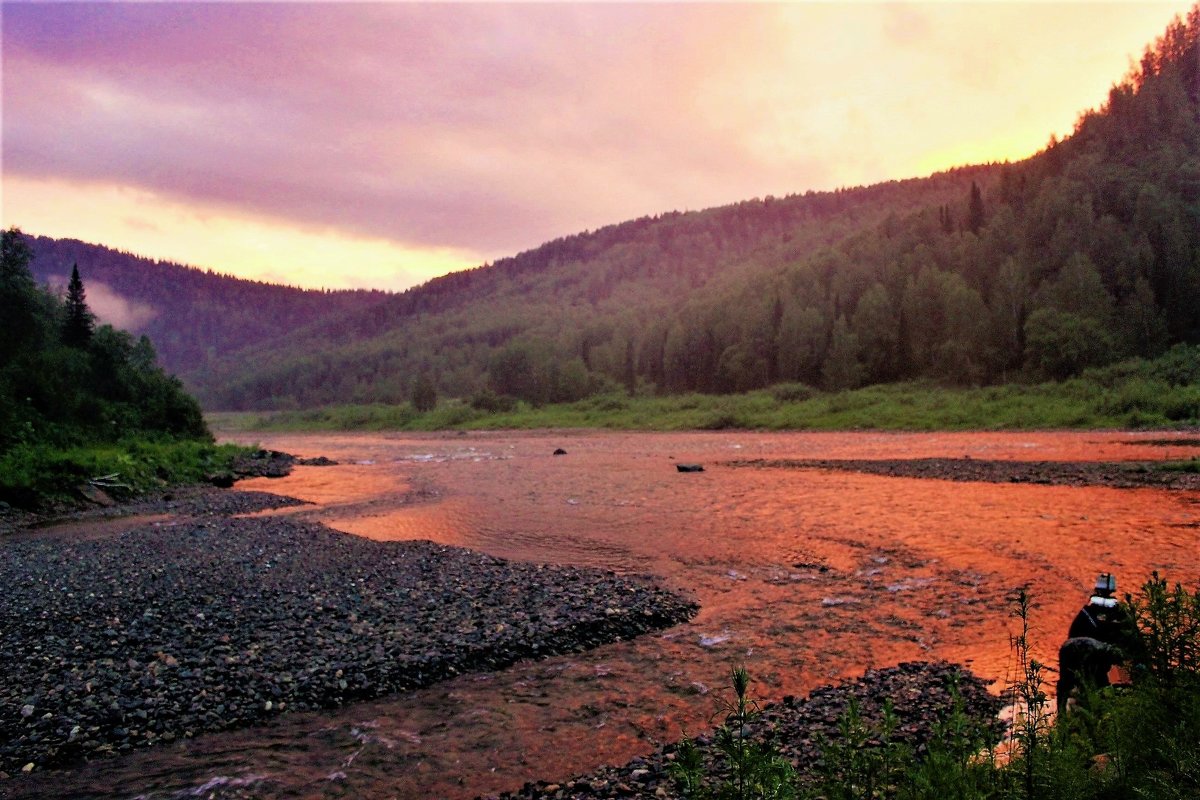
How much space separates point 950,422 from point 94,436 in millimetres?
66480

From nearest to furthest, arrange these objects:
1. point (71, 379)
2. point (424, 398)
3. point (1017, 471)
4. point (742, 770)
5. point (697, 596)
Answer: point (742, 770) → point (697, 596) → point (1017, 471) → point (71, 379) → point (424, 398)

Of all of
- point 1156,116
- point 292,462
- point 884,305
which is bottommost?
point 292,462

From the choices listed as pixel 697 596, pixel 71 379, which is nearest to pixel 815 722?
pixel 697 596

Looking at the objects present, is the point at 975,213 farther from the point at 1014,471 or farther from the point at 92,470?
the point at 92,470

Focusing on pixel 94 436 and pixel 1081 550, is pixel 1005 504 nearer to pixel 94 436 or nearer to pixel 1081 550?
pixel 1081 550

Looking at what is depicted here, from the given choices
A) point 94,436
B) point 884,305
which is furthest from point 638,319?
point 94,436

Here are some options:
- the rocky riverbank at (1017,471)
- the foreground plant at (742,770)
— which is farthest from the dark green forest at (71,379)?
the rocky riverbank at (1017,471)

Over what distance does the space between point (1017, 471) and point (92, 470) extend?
39.9 meters

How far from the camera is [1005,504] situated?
22484 mm

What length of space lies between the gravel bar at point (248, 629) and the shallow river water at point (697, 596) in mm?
469

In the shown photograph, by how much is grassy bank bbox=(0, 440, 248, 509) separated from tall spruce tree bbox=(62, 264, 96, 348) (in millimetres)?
16823

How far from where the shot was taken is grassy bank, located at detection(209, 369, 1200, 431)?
5447 centimetres

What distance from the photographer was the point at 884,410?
72.6 m

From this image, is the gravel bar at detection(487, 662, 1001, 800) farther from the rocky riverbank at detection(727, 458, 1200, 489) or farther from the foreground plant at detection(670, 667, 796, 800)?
the rocky riverbank at detection(727, 458, 1200, 489)
